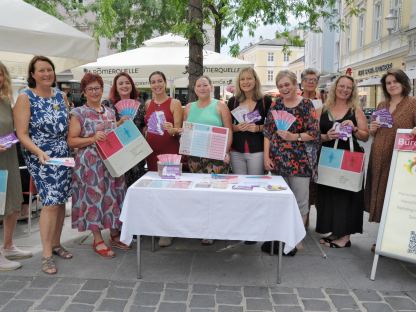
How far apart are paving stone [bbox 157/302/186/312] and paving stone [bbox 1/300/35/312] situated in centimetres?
95

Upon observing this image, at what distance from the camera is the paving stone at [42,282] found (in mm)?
3365

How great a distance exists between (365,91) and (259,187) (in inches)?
929

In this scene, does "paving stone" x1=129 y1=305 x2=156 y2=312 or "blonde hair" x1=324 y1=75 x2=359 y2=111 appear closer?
"paving stone" x1=129 y1=305 x2=156 y2=312

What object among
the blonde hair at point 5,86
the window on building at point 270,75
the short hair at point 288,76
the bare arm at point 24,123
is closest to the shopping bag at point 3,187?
the bare arm at point 24,123

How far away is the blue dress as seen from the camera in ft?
11.6

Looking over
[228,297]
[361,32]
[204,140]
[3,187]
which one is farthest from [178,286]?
[361,32]

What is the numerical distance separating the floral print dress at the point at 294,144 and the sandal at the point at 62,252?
84.4 inches

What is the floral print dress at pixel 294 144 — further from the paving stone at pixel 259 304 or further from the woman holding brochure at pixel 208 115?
the paving stone at pixel 259 304

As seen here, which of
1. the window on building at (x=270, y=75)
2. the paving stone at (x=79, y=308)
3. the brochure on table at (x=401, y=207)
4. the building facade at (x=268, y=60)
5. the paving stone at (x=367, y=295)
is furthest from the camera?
the window on building at (x=270, y=75)

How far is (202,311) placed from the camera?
9.75 feet

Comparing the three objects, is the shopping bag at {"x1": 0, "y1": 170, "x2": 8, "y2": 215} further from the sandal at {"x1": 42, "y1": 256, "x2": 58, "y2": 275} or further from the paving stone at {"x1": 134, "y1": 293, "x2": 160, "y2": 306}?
→ the paving stone at {"x1": 134, "y1": 293, "x2": 160, "y2": 306}

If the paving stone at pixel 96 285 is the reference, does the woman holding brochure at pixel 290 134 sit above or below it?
above

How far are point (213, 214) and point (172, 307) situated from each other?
748 mm

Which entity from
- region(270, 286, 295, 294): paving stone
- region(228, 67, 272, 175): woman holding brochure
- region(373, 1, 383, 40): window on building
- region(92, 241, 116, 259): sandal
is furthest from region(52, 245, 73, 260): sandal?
region(373, 1, 383, 40): window on building
